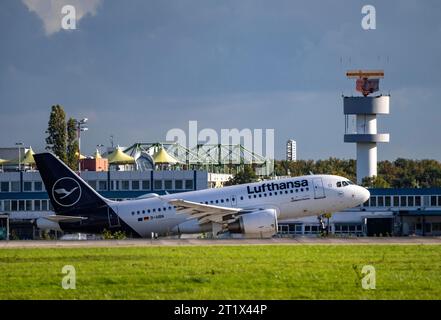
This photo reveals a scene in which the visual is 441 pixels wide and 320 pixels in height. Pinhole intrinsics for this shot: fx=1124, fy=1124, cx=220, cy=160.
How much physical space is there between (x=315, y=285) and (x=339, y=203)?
112ft

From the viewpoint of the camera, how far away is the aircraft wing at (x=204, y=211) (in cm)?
6494

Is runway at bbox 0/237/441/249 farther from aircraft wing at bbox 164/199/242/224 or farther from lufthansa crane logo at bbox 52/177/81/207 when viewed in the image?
lufthansa crane logo at bbox 52/177/81/207

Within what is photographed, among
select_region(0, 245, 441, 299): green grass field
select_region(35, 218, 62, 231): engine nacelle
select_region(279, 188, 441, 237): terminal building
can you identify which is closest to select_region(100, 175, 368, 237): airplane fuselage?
select_region(35, 218, 62, 231): engine nacelle

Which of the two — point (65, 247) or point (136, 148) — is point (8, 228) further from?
point (136, 148)

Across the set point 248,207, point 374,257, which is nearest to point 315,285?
point 374,257

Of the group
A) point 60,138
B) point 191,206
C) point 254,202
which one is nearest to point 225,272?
point 191,206

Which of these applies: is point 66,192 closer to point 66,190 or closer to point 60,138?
point 66,190

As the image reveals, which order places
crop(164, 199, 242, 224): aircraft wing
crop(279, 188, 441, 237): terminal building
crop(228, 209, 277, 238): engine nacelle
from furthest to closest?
crop(279, 188, 441, 237): terminal building, crop(164, 199, 242, 224): aircraft wing, crop(228, 209, 277, 238): engine nacelle

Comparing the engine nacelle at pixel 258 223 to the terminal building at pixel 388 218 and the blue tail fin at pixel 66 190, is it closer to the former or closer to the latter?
the blue tail fin at pixel 66 190

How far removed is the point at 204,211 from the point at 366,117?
99.7 meters

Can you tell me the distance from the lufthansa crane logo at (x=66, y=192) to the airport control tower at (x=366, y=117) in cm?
9220

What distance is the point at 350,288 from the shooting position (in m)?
33.6

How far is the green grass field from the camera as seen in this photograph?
32.8 metres

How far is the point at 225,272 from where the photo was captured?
38.8 meters
